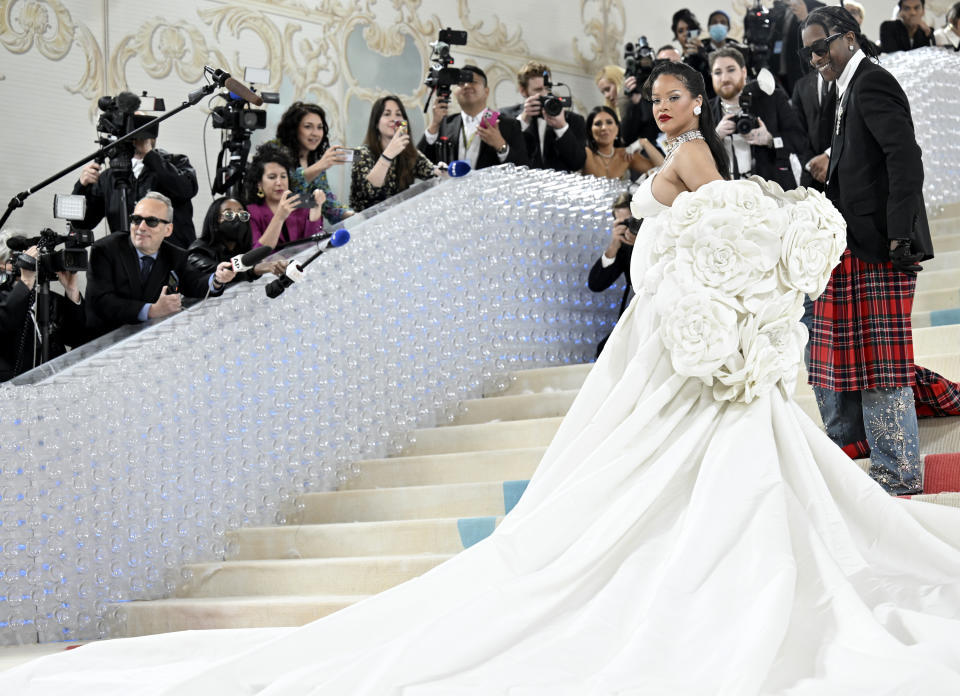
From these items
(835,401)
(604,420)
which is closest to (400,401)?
(835,401)

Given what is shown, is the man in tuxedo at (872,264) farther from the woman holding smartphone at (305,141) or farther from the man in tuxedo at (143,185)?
the man in tuxedo at (143,185)

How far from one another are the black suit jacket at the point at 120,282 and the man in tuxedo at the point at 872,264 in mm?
2959

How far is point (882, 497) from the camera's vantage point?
3307 millimetres

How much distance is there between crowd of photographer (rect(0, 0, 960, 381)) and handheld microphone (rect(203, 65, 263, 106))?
0.35 meters

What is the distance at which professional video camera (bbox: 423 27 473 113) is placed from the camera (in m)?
7.20

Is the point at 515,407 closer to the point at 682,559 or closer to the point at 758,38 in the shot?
the point at 682,559

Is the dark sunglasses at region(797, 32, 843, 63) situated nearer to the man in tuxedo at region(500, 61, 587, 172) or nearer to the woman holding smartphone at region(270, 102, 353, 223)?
the woman holding smartphone at region(270, 102, 353, 223)

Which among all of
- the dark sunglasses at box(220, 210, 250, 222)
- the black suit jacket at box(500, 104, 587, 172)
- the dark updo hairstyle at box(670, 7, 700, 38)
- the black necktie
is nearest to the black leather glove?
the dark sunglasses at box(220, 210, 250, 222)

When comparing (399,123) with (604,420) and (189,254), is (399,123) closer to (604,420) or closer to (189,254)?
(189,254)

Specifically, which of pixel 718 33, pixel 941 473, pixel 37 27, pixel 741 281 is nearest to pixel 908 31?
pixel 718 33

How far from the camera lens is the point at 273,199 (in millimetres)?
6332

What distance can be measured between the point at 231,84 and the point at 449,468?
84.9 inches

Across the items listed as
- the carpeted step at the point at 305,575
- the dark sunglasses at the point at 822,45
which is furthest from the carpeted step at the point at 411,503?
the dark sunglasses at the point at 822,45

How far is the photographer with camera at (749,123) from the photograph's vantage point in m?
6.46
